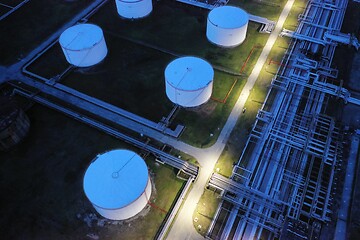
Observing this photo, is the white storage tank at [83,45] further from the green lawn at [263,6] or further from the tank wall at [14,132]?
the green lawn at [263,6]

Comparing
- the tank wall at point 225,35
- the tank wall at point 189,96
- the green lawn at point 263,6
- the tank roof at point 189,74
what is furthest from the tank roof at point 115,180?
the green lawn at point 263,6

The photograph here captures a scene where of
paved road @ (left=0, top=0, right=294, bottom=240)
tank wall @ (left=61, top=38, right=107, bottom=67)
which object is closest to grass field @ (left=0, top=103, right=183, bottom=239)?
paved road @ (left=0, top=0, right=294, bottom=240)

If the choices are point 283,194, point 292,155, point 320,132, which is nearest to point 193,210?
point 283,194

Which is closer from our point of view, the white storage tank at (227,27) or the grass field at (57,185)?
the grass field at (57,185)

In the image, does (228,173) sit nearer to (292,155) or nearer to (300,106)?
(292,155)

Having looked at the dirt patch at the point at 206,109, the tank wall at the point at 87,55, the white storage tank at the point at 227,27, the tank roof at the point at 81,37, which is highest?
the white storage tank at the point at 227,27

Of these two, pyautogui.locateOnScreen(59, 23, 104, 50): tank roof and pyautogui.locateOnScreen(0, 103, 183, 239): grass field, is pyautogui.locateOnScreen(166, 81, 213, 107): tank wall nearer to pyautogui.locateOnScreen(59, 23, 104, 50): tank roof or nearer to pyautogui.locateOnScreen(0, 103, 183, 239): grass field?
pyautogui.locateOnScreen(0, 103, 183, 239): grass field
